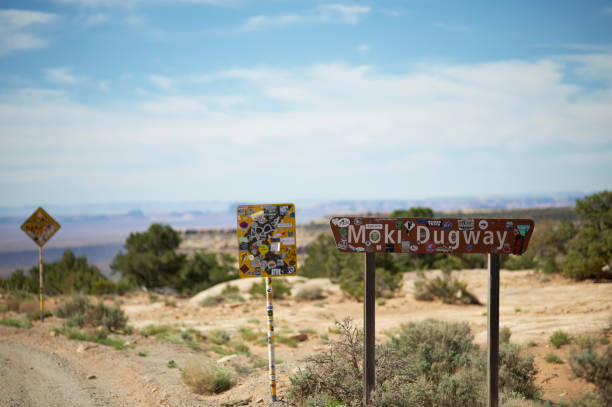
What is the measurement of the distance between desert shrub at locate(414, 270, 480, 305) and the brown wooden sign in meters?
15.0

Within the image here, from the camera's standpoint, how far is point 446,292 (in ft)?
64.1

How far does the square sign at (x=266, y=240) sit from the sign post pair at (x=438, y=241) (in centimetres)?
105

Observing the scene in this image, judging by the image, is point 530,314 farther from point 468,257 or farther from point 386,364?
point 468,257

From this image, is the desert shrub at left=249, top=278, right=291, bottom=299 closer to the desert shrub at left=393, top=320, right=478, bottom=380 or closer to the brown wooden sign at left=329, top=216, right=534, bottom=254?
the desert shrub at left=393, top=320, right=478, bottom=380

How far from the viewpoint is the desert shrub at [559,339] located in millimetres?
9430

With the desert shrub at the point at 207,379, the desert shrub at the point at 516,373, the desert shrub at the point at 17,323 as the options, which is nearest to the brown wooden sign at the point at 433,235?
the desert shrub at the point at 516,373

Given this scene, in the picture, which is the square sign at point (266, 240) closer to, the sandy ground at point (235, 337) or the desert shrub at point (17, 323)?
the sandy ground at point (235, 337)

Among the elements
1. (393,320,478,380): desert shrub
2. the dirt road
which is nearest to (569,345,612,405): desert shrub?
(393,320,478,380): desert shrub

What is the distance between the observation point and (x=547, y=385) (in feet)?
24.6

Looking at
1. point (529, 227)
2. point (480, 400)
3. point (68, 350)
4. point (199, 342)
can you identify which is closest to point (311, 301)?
point (199, 342)

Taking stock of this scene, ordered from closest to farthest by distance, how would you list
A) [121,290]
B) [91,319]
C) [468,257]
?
1. [91,319]
2. [121,290]
3. [468,257]

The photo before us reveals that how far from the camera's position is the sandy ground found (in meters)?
7.61

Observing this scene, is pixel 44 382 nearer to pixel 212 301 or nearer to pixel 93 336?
pixel 93 336

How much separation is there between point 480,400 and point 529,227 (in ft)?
9.13
